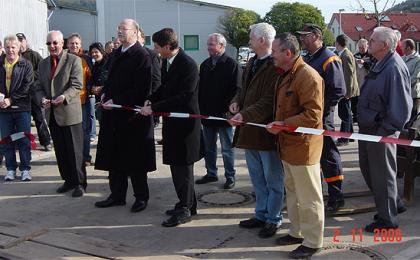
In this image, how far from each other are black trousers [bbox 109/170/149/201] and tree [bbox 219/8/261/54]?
107 feet

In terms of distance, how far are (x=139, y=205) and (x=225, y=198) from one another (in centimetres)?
104

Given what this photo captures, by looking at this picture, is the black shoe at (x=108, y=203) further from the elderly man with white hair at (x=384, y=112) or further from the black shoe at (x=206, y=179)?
the elderly man with white hair at (x=384, y=112)

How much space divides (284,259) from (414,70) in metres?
5.12

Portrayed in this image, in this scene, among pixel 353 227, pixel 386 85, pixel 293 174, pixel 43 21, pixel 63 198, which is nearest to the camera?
pixel 293 174

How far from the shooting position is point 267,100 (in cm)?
472

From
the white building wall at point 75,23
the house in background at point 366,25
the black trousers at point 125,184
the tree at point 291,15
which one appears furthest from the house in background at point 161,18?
the black trousers at point 125,184

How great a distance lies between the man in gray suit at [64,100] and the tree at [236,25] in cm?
3203

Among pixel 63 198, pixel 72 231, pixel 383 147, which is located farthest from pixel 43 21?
pixel 383 147

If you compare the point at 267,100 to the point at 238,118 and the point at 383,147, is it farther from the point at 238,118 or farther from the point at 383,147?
the point at 383,147

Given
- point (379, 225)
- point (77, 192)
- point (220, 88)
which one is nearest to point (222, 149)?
point (220, 88)

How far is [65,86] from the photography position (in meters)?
6.45

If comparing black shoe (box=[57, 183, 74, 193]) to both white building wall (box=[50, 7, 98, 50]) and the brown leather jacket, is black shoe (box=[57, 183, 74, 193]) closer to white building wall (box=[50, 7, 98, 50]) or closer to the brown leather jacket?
the brown leather jacket

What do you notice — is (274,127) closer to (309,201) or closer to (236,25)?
(309,201)

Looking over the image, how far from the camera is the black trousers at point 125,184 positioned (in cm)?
586
